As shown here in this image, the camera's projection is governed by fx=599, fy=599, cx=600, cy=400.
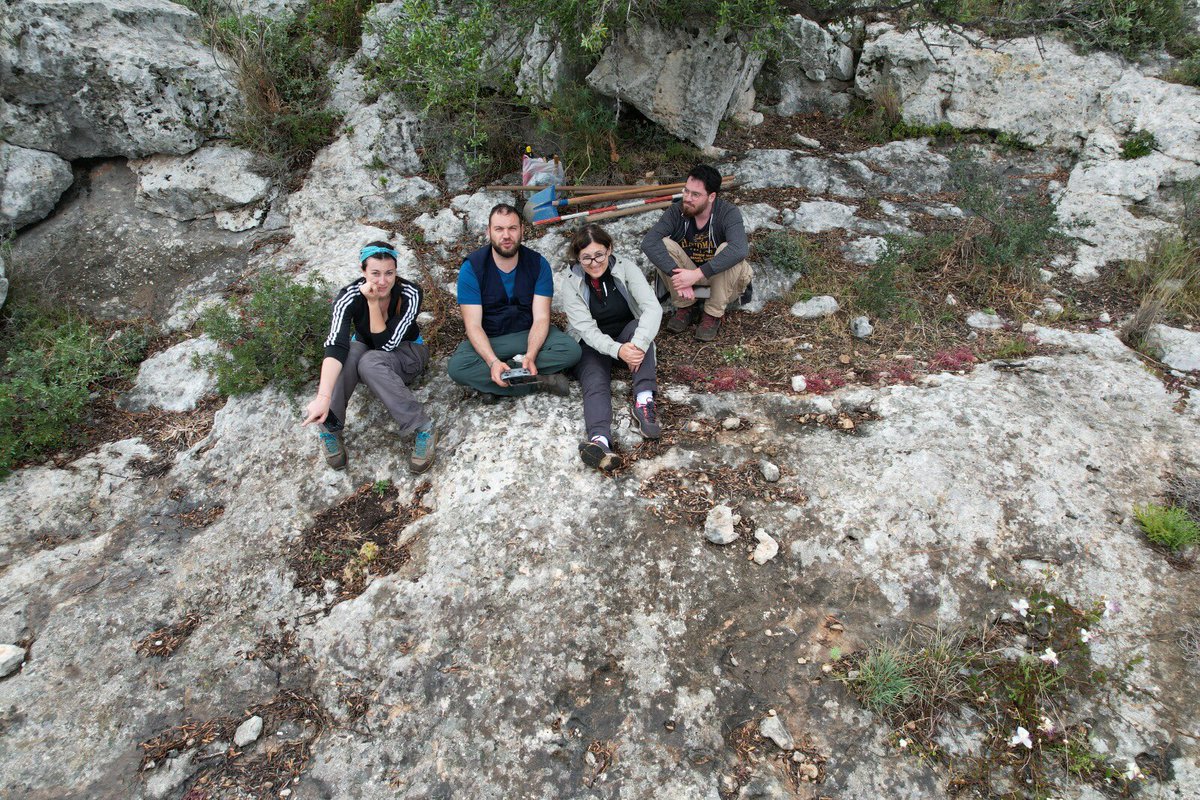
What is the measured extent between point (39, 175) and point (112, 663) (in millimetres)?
6059

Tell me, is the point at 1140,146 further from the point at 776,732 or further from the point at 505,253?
the point at 776,732

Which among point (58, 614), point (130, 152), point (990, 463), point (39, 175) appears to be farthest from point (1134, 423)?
point (39, 175)

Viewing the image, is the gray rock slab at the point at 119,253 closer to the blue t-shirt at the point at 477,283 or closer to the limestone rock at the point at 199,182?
the limestone rock at the point at 199,182

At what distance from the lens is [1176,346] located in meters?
4.98

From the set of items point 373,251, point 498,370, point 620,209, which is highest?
point 373,251

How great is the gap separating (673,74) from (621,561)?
233 inches

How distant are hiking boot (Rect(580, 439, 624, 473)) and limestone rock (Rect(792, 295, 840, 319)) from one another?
2.74 metres

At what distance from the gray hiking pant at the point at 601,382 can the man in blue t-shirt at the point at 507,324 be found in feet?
0.52

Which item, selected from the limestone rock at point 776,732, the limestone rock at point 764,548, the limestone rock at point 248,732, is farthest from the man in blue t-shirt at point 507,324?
the limestone rock at point 776,732

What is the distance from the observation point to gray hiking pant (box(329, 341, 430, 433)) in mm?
4656

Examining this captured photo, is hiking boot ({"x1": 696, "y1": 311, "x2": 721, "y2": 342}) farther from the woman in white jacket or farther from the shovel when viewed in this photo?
the shovel

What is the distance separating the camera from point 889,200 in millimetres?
7281

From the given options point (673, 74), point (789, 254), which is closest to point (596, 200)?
point (673, 74)

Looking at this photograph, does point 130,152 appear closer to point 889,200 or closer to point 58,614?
point 58,614
